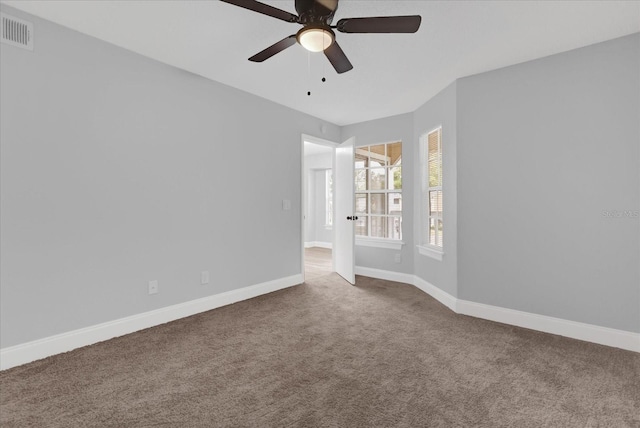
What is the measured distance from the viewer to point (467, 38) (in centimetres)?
251

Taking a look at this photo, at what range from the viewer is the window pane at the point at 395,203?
4734mm

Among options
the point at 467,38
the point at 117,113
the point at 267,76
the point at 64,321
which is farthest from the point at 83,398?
the point at 467,38

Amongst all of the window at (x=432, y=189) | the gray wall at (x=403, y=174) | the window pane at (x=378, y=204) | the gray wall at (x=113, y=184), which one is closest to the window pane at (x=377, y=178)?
the window pane at (x=378, y=204)

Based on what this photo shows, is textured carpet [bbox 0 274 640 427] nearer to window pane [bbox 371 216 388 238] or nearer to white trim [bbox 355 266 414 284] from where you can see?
white trim [bbox 355 266 414 284]

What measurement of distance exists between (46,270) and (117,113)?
4.58 ft

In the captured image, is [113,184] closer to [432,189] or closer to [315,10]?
[315,10]

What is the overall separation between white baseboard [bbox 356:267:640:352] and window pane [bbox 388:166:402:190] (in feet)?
5.30

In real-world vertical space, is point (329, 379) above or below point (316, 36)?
below

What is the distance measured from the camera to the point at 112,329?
8.68 ft

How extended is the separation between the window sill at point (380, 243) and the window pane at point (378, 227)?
0.46 ft

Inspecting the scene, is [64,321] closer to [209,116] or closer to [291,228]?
[209,116]

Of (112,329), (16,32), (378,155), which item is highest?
(16,32)

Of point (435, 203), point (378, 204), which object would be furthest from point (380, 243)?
point (435, 203)

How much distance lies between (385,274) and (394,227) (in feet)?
2.46
